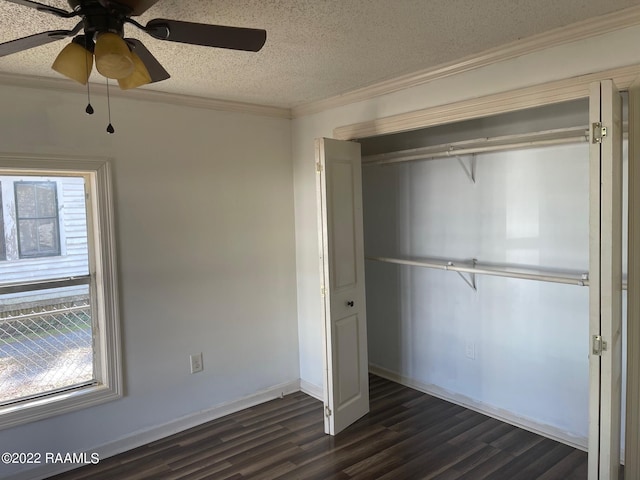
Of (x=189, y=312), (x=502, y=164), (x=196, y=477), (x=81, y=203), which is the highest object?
(x=502, y=164)

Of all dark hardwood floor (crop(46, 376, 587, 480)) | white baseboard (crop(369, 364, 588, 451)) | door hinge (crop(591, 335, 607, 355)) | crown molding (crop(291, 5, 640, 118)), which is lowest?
dark hardwood floor (crop(46, 376, 587, 480))

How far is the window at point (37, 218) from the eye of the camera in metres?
2.76

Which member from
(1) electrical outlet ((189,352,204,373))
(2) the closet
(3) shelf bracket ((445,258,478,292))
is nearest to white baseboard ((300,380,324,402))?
(2) the closet

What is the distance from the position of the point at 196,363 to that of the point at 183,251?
2.73 ft

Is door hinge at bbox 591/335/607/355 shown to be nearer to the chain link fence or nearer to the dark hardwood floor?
the dark hardwood floor

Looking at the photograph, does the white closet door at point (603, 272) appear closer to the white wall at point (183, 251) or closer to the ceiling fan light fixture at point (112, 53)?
the ceiling fan light fixture at point (112, 53)

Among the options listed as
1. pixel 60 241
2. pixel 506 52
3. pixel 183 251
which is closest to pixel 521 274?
pixel 506 52

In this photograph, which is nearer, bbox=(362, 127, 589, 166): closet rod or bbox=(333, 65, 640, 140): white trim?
bbox=(333, 65, 640, 140): white trim

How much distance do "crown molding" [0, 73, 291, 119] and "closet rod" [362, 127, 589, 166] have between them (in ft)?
3.02

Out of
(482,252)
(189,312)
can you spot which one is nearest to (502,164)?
(482,252)

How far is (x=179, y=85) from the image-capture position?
2.97 m

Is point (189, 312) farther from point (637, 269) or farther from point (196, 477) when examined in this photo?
point (637, 269)

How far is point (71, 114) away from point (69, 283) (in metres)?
1.04

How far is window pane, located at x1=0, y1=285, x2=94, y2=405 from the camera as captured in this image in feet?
9.04
